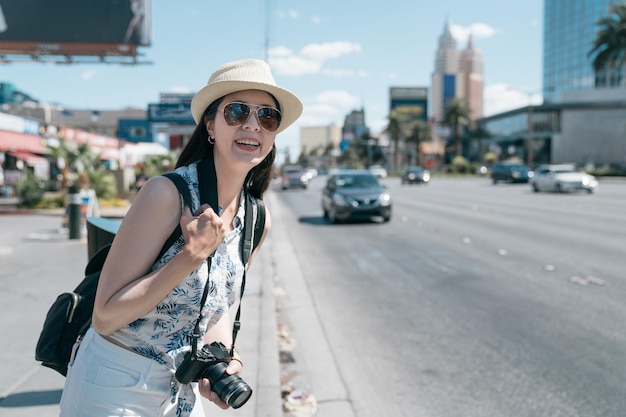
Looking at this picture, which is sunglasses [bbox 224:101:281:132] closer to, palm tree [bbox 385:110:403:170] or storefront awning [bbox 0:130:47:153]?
storefront awning [bbox 0:130:47:153]

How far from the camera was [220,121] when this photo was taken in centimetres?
212

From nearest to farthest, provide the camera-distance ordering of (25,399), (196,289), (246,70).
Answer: (196,289), (246,70), (25,399)

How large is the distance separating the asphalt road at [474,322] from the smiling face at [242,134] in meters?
2.50

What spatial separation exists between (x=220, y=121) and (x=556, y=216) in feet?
54.7

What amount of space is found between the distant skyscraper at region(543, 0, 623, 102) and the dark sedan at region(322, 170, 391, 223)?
4787 inches

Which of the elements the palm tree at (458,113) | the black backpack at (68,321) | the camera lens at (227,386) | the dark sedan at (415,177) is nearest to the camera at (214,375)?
the camera lens at (227,386)

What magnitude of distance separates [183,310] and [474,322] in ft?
15.7

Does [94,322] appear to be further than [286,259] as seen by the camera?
No

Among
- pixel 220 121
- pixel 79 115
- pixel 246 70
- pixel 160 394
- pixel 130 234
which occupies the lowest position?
pixel 160 394

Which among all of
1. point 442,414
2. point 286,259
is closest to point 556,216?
point 286,259

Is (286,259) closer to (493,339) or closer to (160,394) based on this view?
(493,339)

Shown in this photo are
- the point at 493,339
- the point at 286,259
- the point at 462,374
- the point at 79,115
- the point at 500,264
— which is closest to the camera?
the point at 462,374

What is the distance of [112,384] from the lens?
6.20 feet

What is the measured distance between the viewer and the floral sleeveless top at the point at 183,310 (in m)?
1.93
